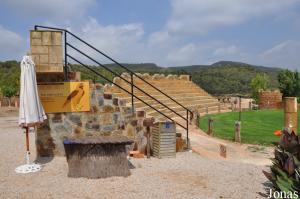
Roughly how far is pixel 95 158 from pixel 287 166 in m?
4.17

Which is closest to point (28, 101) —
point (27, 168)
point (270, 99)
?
point (27, 168)

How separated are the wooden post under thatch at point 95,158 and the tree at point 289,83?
3619cm

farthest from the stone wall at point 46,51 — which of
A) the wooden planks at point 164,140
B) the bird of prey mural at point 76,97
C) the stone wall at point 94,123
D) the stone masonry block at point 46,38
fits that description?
the wooden planks at point 164,140

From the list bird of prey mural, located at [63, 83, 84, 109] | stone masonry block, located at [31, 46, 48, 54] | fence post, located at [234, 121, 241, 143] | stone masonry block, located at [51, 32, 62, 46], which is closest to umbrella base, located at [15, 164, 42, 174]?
bird of prey mural, located at [63, 83, 84, 109]

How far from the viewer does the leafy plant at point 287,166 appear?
6211mm

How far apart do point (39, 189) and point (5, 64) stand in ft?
252

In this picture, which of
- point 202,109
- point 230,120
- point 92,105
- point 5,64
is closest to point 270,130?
point 230,120

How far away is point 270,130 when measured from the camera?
19.2 meters

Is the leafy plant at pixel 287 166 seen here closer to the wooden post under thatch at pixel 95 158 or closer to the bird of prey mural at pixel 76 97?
the wooden post under thatch at pixel 95 158

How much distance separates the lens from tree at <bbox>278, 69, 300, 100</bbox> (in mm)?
40094

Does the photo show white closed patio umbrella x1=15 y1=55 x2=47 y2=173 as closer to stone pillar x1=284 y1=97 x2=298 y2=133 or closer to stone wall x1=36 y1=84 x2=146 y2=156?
stone wall x1=36 y1=84 x2=146 y2=156

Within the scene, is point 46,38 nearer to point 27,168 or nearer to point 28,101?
point 28,101

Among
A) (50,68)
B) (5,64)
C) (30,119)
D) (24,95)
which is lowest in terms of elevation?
(30,119)

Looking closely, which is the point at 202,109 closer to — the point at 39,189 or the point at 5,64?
the point at 39,189
